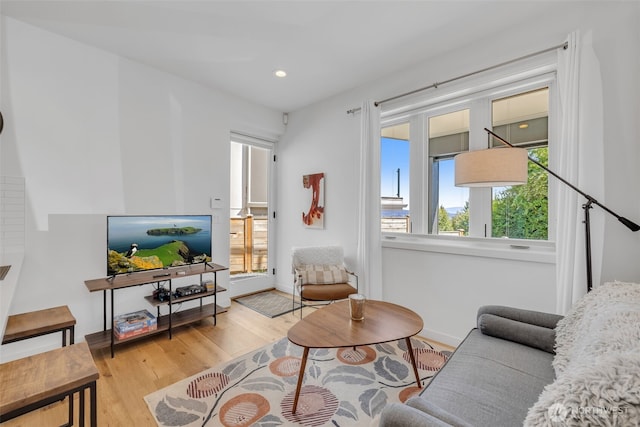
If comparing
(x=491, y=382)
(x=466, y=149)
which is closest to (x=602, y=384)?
(x=491, y=382)

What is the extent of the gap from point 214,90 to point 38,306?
9.08 feet

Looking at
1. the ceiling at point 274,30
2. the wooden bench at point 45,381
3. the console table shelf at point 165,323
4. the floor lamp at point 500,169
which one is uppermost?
the ceiling at point 274,30

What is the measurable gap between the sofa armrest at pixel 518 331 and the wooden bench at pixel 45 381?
2.12 m

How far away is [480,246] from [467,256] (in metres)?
0.16

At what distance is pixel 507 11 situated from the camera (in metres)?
2.08

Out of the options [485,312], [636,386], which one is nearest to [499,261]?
[485,312]

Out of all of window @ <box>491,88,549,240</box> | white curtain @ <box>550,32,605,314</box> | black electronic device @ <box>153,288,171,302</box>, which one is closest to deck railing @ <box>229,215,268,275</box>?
black electronic device @ <box>153,288,171,302</box>

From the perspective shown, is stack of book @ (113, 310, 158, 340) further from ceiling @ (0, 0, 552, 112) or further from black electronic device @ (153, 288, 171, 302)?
ceiling @ (0, 0, 552, 112)

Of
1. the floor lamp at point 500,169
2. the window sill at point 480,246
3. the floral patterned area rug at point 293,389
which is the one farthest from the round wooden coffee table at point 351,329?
the floor lamp at point 500,169

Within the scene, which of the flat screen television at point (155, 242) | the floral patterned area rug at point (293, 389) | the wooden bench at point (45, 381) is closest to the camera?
the wooden bench at point (45, 381)

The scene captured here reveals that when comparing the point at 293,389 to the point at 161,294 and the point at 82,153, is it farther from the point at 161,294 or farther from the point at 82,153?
the point at 82,153

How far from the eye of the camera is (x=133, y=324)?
2459mm

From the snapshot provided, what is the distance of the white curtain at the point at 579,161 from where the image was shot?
72.4 inches

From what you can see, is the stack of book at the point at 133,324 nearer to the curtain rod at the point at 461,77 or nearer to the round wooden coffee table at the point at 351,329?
the round wooden coffee table at the point at 351,329
